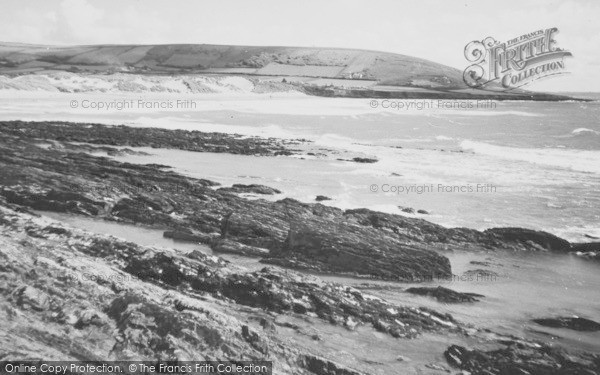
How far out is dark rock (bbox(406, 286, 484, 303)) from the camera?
27.8 feet

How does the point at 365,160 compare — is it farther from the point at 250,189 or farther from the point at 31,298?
the point at 31,298

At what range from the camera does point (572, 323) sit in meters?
7.91

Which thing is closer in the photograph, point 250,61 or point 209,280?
point 209,280

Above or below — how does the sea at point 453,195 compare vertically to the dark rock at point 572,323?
above

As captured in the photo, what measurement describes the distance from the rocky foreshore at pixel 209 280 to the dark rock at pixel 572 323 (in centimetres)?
121

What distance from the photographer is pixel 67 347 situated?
192 inches

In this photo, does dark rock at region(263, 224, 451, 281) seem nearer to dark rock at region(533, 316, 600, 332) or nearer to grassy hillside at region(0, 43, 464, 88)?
dark rock at region(533, 316, 600, 332)

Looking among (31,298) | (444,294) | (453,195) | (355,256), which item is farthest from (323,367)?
(453,195)

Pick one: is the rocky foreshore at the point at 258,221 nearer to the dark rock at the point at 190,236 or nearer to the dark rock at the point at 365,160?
the dark rock at the point at 190,236

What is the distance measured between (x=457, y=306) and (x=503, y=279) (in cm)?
254

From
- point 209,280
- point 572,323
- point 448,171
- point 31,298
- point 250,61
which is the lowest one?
point 572,323

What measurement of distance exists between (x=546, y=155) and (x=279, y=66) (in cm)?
12040

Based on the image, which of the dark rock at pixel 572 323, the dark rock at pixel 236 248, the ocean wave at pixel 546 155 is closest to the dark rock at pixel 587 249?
the dark rock at pixel 572 323

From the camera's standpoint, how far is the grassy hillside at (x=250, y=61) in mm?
129875
